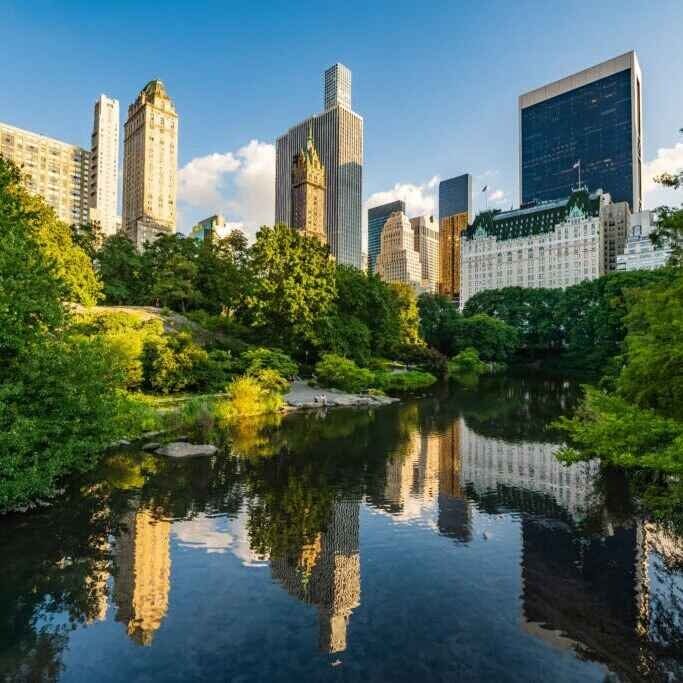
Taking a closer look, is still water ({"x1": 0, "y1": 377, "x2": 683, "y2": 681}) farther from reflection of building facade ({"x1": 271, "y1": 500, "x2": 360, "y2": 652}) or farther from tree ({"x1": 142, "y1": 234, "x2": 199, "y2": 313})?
tree ({"x1": 142, "y1": 234, "x2": 199, "y2": 313})

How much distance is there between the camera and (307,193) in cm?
16175

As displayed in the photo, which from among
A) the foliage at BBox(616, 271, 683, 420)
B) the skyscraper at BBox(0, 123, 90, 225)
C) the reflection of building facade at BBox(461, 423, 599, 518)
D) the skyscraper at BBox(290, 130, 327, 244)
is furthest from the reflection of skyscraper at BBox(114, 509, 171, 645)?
the skyscraper at BBox(290, 130, 327, 244)

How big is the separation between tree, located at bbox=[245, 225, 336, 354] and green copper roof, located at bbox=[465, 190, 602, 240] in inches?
4404

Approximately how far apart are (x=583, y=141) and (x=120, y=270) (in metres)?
181

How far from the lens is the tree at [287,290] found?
44875mm

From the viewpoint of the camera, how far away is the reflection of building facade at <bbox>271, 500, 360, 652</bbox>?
33.0ft

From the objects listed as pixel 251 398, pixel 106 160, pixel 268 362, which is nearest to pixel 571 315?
pixel 268 362

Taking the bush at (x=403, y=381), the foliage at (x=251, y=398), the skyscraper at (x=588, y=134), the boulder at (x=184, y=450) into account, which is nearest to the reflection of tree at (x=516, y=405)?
the bush at (x=403, y=381)

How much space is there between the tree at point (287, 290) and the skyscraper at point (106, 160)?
100916 millimetres

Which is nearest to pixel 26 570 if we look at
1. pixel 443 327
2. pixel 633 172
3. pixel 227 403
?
pixel 227 403

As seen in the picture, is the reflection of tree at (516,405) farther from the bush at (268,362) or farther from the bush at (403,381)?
the bush at (268,362)

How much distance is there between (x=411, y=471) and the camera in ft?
69.0

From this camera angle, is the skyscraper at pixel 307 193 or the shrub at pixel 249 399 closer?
the shrub at pixel 249 399

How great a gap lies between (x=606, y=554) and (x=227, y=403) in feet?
79.1
